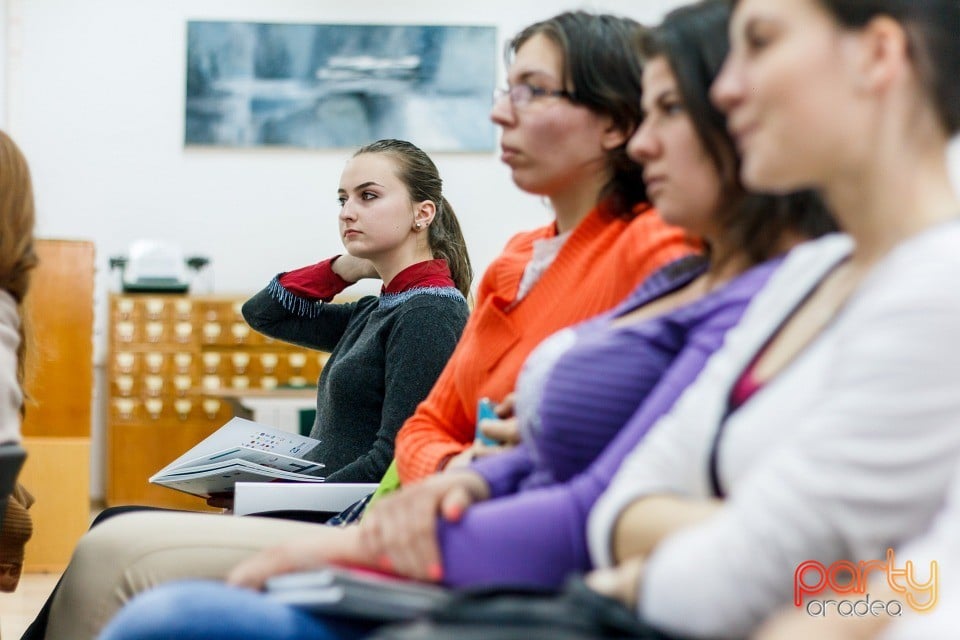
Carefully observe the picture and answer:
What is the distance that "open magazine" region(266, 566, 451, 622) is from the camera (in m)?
1.21

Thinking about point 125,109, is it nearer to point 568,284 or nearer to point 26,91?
point 26,91

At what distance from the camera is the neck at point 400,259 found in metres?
2.88

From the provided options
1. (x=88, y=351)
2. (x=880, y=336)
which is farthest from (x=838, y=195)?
(x=88, y=351)

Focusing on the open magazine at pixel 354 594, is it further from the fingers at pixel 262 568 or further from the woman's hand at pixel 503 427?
the woman's hand at pixel 503 427

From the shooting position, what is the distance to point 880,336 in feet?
3.25

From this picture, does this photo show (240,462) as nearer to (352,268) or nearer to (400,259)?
(400,259)

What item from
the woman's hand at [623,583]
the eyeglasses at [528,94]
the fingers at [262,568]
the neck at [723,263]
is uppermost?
the eyeglasses at [528,94]

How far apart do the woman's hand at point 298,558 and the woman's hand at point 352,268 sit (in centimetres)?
167

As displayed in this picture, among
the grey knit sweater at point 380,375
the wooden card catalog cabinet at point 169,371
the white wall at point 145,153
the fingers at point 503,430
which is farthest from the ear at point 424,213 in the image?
the white wall at point 145,153

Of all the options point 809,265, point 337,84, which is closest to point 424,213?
point 809,265

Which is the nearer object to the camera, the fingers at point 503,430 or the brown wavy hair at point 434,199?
the fingers at point 503,430

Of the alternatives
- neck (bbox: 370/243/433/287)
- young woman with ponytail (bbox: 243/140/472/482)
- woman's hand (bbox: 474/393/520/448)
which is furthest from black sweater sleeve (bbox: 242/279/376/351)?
woman's hand (bbox: 474/393/520/448)

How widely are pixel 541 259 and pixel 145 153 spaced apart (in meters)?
5.67

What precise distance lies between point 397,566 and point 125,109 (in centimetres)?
630
